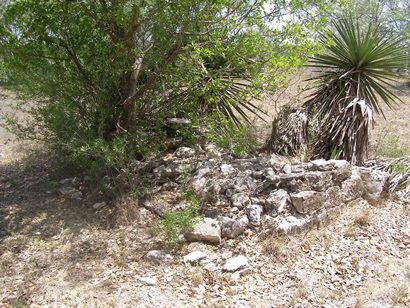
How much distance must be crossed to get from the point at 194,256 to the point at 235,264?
45cm

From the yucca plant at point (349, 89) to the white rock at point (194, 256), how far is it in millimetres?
3088

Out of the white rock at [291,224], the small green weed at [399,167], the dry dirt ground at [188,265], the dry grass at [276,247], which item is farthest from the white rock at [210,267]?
the small green weed at [399,167]

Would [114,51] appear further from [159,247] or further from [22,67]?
[159,247]

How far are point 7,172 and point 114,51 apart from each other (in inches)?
134

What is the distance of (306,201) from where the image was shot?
4.81 meters

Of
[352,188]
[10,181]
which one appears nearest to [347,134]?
[352,188]

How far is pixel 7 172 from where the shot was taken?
704 cm

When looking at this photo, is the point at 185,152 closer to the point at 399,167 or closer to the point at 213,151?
the point at 213,151

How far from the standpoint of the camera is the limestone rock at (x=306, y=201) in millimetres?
4793

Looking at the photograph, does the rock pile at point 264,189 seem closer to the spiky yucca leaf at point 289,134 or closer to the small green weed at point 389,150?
the spiky yucca leaf at point 289,134

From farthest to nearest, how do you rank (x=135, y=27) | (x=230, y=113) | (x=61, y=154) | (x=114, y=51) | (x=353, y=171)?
1. (x=230, y=113)
2. (x=61, y=154)
3. (x=353, y=171)
4. (x=114, y=51)
5. (x=135, y=27)

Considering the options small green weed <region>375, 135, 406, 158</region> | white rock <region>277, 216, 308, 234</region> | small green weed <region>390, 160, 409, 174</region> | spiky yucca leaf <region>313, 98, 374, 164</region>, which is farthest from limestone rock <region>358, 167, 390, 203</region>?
small green weed <region>375, 135, 406, 158</region>

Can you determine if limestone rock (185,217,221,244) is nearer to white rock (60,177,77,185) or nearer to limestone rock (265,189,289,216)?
limestone rock (265,189,289,216)

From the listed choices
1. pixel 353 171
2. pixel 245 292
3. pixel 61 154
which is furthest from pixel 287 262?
pixel 61 154
